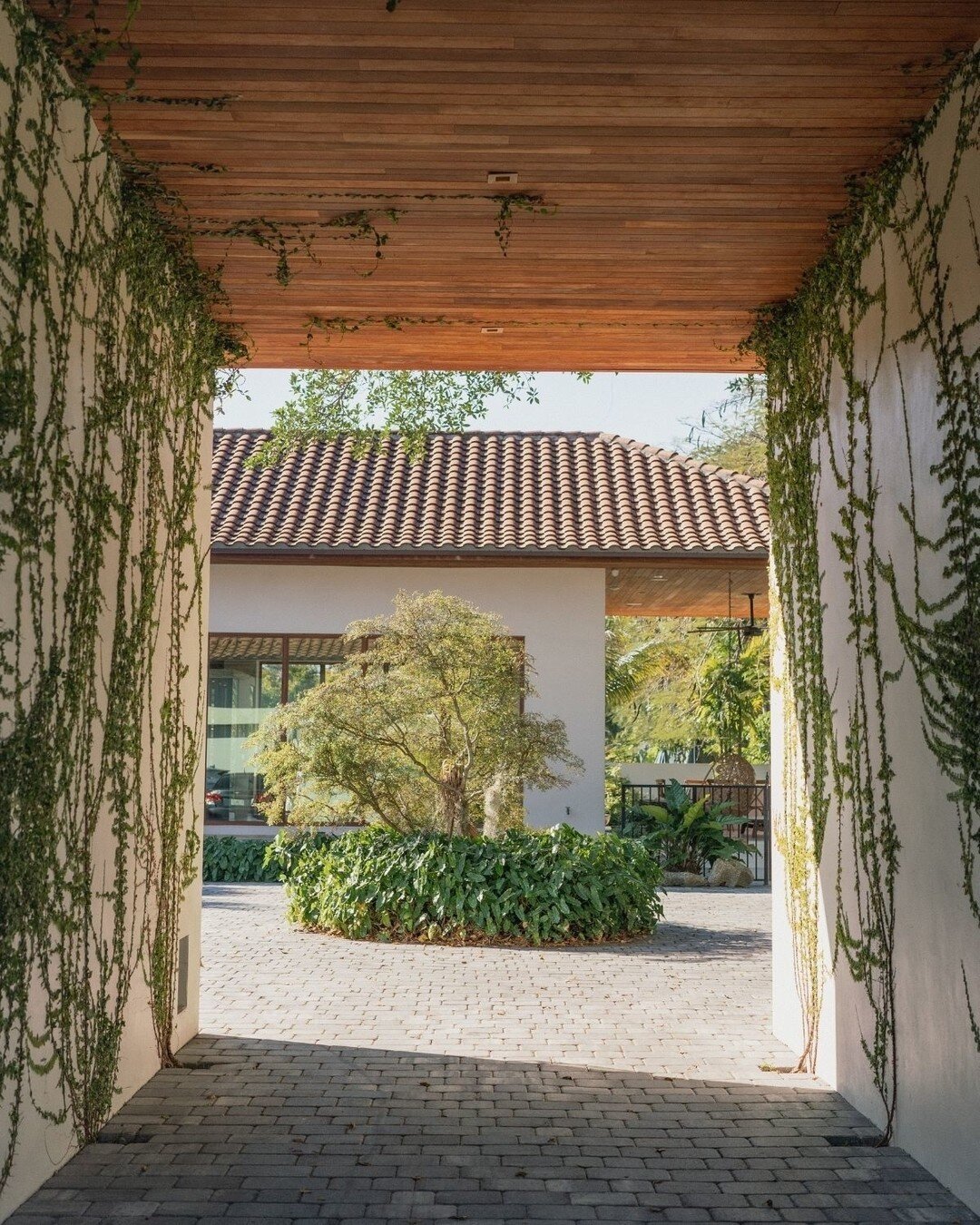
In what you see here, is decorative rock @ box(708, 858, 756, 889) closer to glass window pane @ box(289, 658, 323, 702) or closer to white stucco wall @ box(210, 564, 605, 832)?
white stucco wall @ box(210, 564, 605, 832)

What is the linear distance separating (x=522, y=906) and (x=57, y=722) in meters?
6.90

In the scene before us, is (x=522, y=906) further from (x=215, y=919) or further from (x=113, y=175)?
(x=113, y=175)

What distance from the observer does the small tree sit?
37.3ft

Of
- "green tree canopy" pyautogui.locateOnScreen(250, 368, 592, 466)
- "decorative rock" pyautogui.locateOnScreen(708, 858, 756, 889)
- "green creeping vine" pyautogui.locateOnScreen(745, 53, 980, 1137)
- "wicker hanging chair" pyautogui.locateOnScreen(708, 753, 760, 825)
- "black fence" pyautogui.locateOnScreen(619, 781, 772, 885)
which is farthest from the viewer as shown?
"wicker hanging chair" pyautogui.locateOnScreen(708, 753, 760, 825)

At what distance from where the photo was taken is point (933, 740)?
4758 mm

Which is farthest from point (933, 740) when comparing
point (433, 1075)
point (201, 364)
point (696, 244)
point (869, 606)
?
point (201, 364)

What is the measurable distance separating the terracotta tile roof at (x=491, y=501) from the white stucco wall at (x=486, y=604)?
0.49m

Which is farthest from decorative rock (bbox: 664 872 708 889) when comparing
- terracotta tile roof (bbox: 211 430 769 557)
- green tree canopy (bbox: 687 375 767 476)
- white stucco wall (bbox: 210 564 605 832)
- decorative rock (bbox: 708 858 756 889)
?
green tree canopy (bbox: 687 375 767 476)

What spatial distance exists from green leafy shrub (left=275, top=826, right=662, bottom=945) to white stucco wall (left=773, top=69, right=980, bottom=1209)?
Result: 497 centimetres

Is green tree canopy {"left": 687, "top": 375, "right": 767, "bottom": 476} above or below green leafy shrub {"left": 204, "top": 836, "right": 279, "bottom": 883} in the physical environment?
above

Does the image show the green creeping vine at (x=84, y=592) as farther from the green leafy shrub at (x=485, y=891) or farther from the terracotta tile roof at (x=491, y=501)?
the terracotta tile roof at (x=491, y=501)

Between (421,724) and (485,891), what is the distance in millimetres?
1577

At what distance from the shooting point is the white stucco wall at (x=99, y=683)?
4.28 m

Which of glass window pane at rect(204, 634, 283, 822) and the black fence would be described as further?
the black fence
